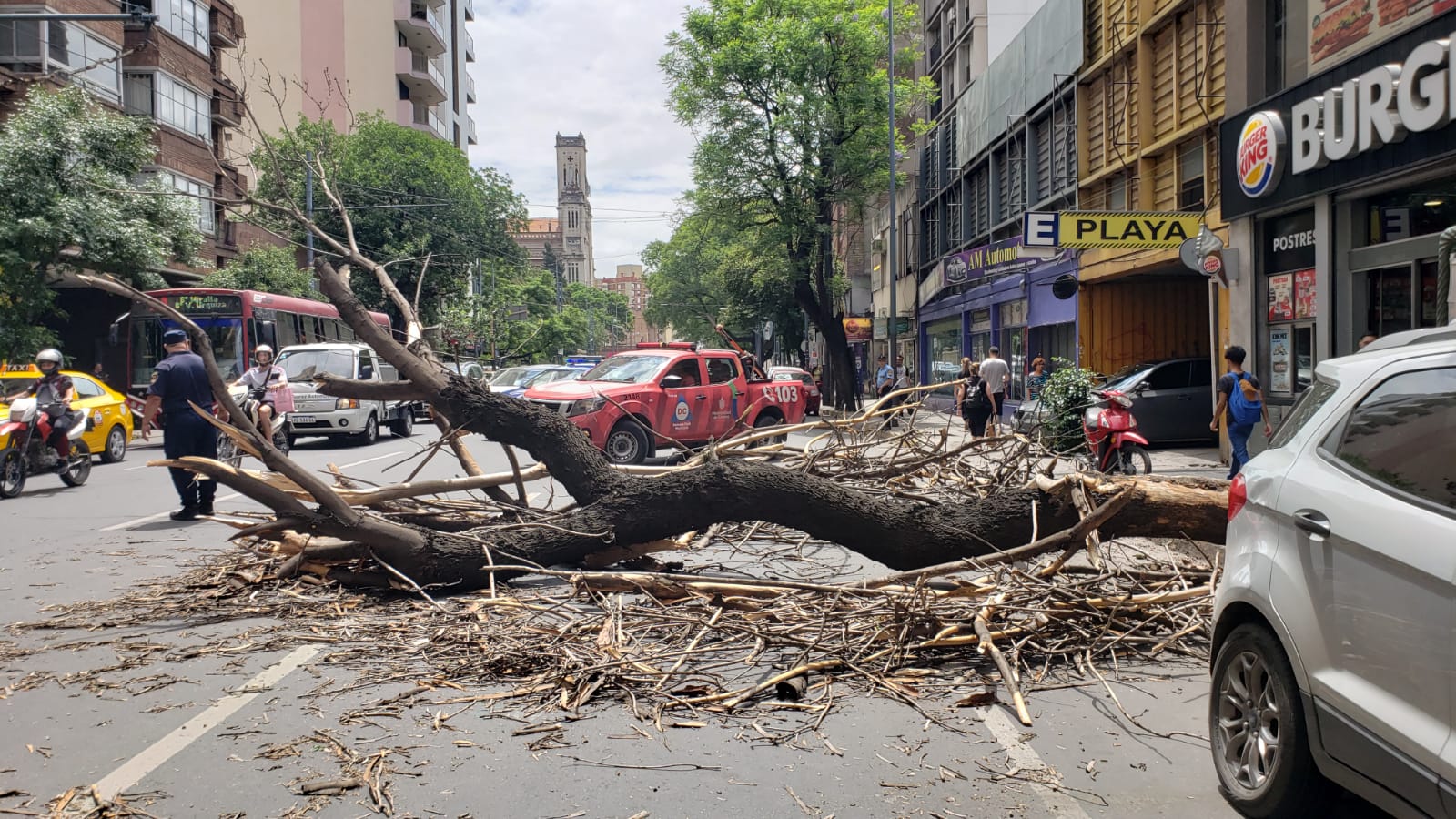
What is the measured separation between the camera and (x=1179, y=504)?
6629mm

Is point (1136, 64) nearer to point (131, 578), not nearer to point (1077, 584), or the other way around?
point (1077, 584)

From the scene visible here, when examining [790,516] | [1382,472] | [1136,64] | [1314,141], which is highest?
[1136,64]

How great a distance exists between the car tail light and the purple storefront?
16367 millimetres

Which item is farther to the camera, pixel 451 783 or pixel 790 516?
pixel 790 516

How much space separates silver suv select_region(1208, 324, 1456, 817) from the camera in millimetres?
2807

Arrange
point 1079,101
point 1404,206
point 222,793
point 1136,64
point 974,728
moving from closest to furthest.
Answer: point 222,793
point 974,728
point 1404,206
point 1136,64
point 1079,101

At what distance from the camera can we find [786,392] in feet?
62.1

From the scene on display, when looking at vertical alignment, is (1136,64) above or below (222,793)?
above

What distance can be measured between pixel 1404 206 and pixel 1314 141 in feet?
4.94

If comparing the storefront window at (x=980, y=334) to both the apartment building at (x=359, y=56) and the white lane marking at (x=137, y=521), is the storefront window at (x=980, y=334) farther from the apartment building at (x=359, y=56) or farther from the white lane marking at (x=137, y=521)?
the apartment building at (x=359, y=56)

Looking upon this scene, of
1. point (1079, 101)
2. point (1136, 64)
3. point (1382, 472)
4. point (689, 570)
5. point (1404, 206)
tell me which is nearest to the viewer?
point (1382, 472)

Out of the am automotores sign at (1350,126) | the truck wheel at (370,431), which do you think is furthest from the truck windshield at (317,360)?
the am automotores sign at (1350,126)

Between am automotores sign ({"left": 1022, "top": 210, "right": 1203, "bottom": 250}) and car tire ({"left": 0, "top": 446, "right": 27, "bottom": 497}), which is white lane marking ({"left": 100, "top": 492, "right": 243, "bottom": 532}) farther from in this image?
am automotores sign ({"left": 1022, "top": 210, "right": 1203, "bottom": 250})

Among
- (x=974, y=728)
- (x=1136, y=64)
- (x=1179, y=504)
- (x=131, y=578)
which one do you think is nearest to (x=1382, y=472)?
(x=974, y=728)
